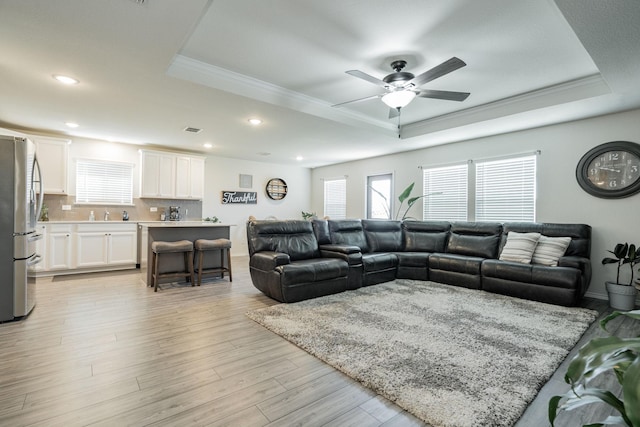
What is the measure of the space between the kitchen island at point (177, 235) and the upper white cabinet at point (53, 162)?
6.27ft

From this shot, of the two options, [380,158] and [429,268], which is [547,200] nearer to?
[429,268]

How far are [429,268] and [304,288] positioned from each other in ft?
7.54

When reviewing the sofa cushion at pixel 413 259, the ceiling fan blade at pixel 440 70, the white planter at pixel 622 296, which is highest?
the ceiling fan blade at pixel 440 70

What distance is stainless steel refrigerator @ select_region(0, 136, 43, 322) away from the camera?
9.75 ft

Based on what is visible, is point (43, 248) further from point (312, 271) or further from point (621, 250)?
point (621, 250)

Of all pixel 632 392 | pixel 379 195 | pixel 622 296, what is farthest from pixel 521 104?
pixel 632 392

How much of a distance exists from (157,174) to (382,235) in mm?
4679

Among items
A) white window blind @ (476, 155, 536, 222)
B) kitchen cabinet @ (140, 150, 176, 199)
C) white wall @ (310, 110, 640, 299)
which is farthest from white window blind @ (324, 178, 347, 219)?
kitchen cabinet @ (140, 150, 176, 199)

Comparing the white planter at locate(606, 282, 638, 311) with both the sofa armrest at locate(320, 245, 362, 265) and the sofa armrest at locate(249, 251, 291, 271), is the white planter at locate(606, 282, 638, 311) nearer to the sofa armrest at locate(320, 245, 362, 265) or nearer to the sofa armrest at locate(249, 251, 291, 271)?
the sofa armrest at locate(320, 245, 362, 265)

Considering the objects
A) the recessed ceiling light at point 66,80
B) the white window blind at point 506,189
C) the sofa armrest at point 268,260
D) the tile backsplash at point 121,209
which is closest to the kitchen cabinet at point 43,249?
the tile backsplash at point 121,209

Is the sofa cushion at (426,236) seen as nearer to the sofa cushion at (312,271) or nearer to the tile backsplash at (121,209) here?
the sofa cushion at (312,271)

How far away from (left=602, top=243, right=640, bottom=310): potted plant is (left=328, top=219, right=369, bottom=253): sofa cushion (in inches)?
126

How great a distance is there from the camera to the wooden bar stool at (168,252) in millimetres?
4285

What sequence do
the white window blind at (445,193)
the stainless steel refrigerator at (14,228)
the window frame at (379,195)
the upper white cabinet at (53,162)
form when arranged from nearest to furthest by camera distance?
the stainless steel refrigerator at (14,228) < the upper white cabinet at (53,162) < the white window blind at (445,193) < the window frame at (379,195)
